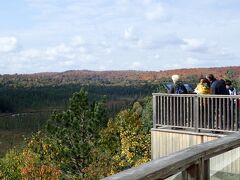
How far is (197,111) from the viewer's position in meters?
11.1

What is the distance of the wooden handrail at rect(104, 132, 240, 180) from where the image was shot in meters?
2.24

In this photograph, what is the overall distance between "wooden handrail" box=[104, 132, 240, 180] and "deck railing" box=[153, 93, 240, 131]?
723cm

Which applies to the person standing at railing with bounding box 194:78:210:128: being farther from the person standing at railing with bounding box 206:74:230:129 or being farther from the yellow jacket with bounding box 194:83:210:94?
the person standing at railing with bounding box 206:74:230:129

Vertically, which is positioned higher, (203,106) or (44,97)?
(203,106)

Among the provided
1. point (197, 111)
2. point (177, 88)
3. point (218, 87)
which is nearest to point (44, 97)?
point (177, 88)

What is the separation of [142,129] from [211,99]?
28195 millimetres

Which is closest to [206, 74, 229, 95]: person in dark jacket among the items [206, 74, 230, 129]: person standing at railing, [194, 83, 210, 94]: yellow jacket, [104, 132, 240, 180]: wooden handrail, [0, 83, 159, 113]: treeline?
[206, 74, 230, 129]: person standing at railing

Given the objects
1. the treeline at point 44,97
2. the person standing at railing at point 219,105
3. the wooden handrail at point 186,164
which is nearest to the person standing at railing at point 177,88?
the person standing at railing at point 219,105

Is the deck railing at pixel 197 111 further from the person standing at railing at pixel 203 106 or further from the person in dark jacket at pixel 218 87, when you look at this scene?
the person in dark jacket at pixel 218 87

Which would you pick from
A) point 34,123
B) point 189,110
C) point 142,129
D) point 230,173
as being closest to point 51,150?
point 142,129

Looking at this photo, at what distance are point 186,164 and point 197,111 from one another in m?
8.55

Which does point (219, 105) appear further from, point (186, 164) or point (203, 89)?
point (186, 164)

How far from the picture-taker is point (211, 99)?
10.8 meters

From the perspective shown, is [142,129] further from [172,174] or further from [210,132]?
[172,174]
